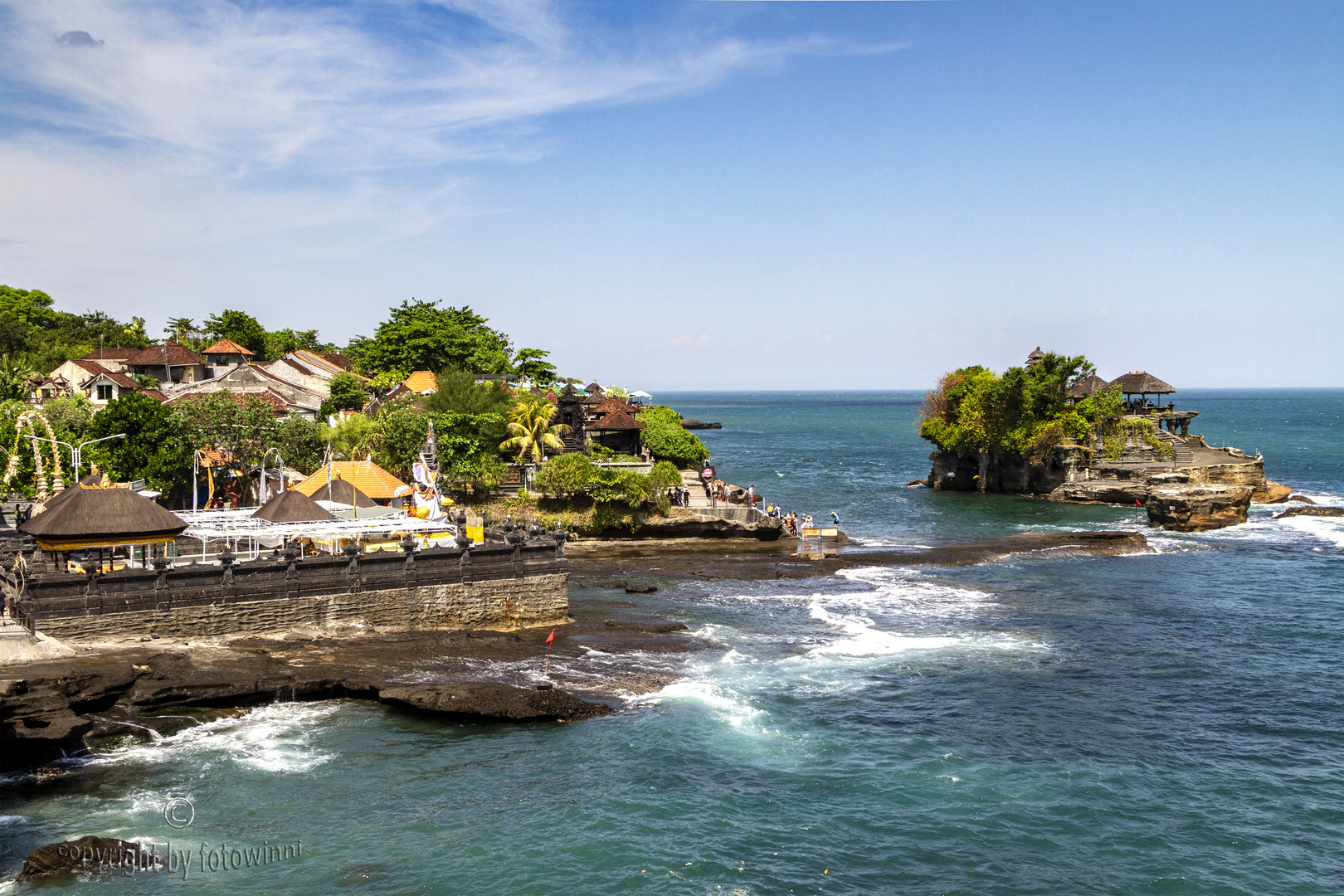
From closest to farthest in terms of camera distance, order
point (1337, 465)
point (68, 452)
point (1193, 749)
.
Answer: point (1193, 749), point (68, 452), point (1337, 465)

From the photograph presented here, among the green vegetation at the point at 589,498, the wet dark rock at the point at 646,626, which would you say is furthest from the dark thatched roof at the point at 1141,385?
the wet dark rock at the point at 646,626

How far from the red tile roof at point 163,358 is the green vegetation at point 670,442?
39.1m

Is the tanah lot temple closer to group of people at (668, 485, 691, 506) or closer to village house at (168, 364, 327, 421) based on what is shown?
group of people at (668, 485, 691, 506)

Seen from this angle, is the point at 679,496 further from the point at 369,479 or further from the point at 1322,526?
the point at 1322,526

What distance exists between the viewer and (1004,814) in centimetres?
1952

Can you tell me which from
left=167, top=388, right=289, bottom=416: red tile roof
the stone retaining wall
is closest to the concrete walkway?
the stone retaining wall

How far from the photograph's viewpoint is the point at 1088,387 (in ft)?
251

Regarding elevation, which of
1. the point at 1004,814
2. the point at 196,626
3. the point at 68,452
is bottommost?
the point at 1004,814

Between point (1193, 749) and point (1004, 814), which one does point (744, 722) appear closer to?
point (1004, 814)

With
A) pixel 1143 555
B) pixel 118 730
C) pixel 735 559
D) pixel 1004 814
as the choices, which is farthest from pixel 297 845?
pixel 1143 555

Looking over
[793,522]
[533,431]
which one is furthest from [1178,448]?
[533,431]

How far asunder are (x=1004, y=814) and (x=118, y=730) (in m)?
19.6

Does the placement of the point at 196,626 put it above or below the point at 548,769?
above

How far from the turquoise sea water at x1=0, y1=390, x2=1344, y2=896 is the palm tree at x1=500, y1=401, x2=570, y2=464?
2129 centimetres
